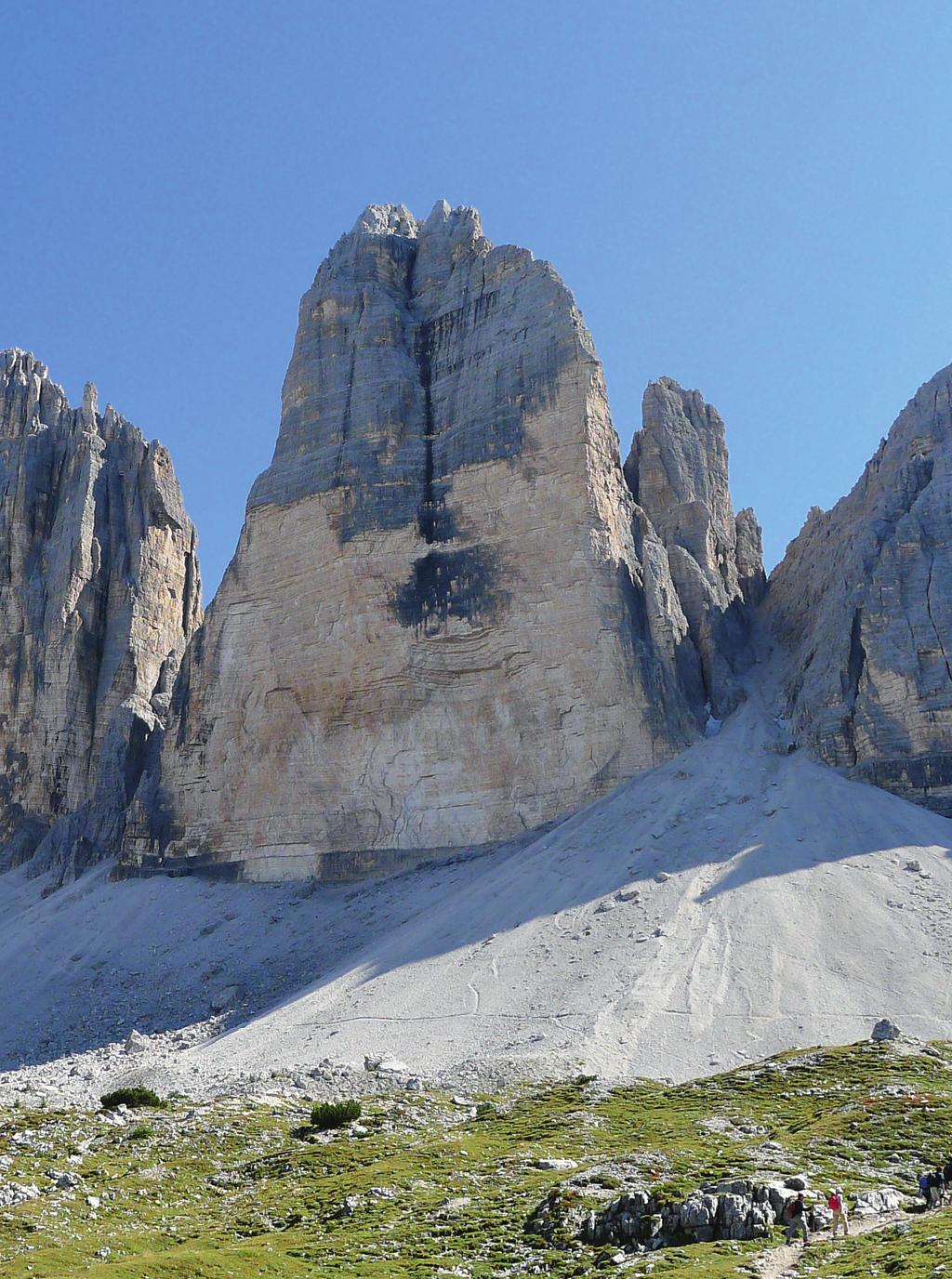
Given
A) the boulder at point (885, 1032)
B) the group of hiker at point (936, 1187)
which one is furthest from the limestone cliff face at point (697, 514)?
the group of hiker at point (936, 1187)

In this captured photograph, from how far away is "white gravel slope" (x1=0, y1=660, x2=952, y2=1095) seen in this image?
36031 mm

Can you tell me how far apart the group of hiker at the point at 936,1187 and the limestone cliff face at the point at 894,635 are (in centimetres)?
2838

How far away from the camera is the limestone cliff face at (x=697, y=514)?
6275 centimetres

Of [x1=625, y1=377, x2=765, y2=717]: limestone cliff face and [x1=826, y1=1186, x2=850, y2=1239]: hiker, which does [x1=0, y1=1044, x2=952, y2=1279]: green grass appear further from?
[x1=625, y1=377, x2=765, y2=717]: limestone cliff face

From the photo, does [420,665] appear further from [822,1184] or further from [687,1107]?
[822,1184]

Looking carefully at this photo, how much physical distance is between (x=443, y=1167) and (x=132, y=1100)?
36.3 ft

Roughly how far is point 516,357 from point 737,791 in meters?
23.3

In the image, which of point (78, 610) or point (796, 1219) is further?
point (78, 610)

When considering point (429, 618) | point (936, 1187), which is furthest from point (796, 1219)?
point (429, 618)

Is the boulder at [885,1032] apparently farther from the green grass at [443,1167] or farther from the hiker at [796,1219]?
the hiker at [796,1219]

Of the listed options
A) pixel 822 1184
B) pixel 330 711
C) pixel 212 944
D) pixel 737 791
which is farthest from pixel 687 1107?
pixel 330 711

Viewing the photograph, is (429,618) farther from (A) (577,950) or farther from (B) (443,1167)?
(B) (443,1167)

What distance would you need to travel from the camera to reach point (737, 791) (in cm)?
4906

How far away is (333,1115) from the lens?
94.7 feet
